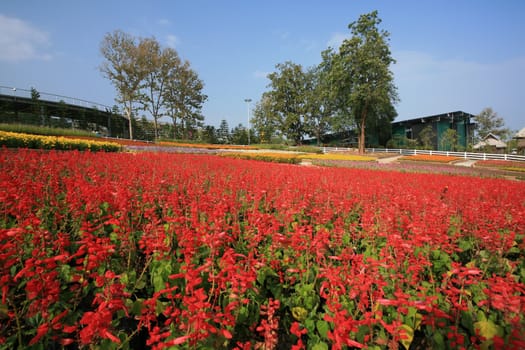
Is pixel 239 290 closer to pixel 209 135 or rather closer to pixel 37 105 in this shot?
pixel 37 105

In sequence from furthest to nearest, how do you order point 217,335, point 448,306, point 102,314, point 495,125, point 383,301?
1. point 495,125
2. point 448,306
3. point 217,335
4. point 383,301
5. point 102,314

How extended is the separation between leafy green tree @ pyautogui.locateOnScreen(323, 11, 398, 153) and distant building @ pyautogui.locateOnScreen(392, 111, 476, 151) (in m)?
→ 11.6

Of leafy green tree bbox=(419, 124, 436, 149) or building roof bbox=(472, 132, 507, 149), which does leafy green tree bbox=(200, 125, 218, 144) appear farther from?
building roof bbox=(472, 132, 507, 149)

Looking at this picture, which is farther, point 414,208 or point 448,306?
point 414,208

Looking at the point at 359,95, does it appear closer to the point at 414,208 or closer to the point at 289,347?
the point at 414,208

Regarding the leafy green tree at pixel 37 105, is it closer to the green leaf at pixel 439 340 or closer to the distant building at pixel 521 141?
the green leaf at pixel 439 340

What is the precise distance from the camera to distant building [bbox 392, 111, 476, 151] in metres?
42.1

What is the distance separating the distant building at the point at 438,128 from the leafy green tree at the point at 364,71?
11.6 m

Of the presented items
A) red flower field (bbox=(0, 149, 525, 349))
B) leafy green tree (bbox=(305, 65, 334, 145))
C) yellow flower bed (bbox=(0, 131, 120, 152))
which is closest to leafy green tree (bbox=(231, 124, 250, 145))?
leafy green tree (bbox=(305, 65, 334, 145))

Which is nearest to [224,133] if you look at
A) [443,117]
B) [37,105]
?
[37,105]

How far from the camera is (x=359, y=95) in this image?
116 ft

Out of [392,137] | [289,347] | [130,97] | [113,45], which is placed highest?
[113,45]

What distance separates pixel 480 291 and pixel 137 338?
3030 mm

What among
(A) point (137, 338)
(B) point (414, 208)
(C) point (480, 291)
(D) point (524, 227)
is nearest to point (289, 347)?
(A) point (137, 338)
